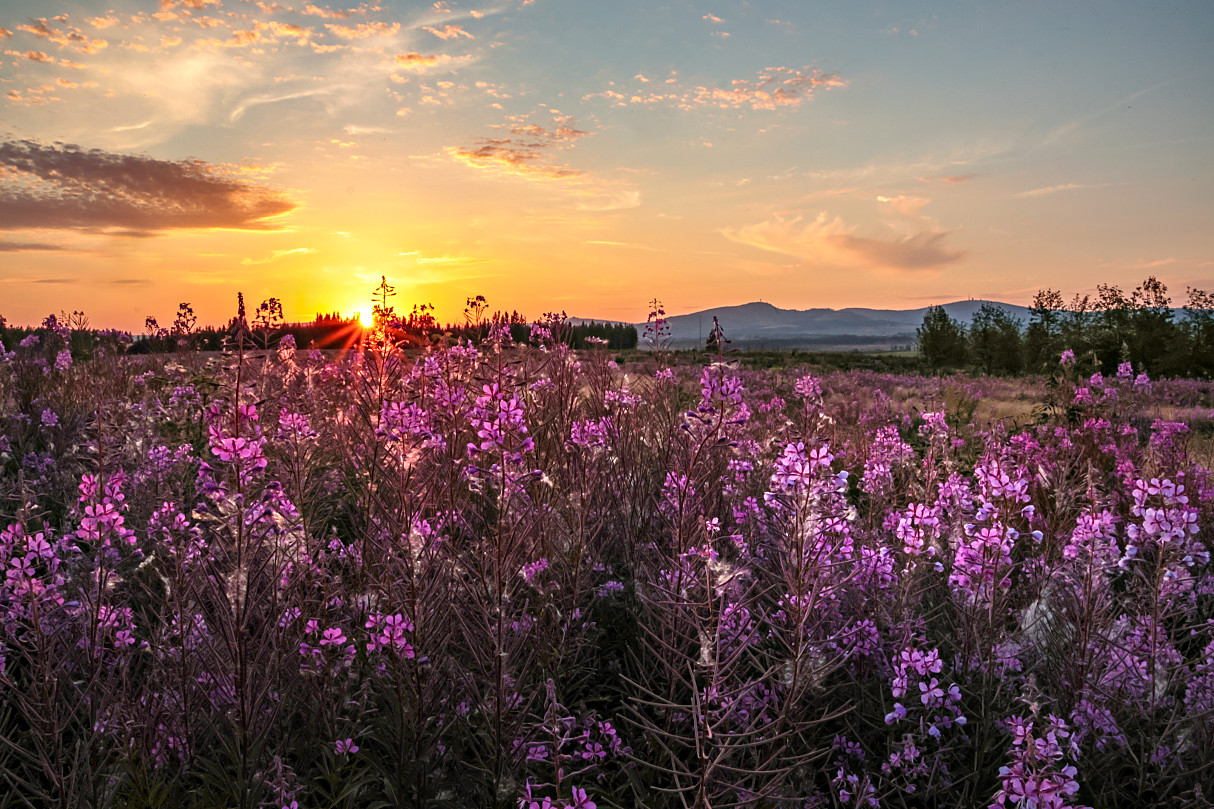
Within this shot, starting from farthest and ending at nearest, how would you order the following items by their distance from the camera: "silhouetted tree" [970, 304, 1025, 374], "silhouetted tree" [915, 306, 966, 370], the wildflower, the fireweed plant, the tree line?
"silhouetted tree" [915, 306, 966, 370] < "silhouetted tree" [970, 304, 1025, 374] < the tree line < the fireweed plant < the wildflower

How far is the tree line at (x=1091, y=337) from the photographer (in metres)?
35.2

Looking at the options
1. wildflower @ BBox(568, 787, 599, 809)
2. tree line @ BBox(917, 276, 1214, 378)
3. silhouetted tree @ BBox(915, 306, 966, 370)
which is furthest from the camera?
silhouetted tree @ BBox(915, 306, 966, 370)

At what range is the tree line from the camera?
35.2 m

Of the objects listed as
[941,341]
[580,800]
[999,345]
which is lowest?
[580,800]

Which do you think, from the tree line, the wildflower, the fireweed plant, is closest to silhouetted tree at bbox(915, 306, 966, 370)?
the tree line

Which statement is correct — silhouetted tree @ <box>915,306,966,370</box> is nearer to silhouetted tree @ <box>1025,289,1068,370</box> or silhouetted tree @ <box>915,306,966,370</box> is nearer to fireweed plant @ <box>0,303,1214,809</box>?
silhouetted tree @ <box>1025,289,1068,370</box>

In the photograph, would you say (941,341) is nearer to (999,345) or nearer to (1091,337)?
(999,345)

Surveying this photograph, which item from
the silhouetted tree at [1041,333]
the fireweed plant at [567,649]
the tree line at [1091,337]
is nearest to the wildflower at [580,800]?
the fireweed plant at [567,649]

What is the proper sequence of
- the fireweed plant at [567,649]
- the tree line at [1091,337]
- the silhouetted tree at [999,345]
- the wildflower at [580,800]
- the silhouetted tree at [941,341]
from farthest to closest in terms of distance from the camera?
the silhouetted tree at [941,341]
the silhouetted tree at [999,345]
the tree line at [1091,337]
the fireweed plant at [567,649]
the wildflower at [580,800]

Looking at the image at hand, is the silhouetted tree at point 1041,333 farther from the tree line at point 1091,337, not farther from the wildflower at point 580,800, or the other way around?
the wildflower at point 580,800

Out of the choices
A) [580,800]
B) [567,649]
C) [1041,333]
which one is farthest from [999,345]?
[580,800]

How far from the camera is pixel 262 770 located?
227 centimetres

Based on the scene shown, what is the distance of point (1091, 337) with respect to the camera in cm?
3822

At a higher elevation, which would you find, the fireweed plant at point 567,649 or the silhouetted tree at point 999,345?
the silhouetted tree at point 999,345
